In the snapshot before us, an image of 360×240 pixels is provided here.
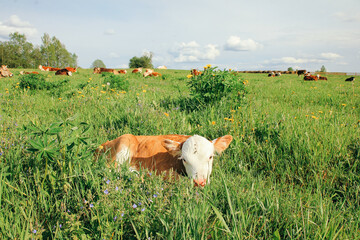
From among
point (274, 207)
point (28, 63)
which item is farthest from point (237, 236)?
point (28, 63)

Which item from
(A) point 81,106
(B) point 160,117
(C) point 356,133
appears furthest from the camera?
(A) point 81,106

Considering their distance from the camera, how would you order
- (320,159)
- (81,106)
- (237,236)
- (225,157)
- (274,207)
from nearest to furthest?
(237,236), (274,207), (320,159), (225,157), (81,106)

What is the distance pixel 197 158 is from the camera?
8.05 ft

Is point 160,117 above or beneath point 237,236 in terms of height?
above

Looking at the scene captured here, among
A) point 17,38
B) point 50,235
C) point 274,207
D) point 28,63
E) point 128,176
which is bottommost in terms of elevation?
point 50,235

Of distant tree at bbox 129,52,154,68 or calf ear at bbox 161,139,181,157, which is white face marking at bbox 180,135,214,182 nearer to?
calf ear at bbox 161,139,181,157

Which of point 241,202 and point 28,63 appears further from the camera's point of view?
point 28,63

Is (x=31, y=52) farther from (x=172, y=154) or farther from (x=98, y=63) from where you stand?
(x=172, y=154)

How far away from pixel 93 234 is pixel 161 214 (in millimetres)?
545

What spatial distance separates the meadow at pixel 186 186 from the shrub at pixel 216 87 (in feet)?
0.81

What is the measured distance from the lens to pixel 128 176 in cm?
209

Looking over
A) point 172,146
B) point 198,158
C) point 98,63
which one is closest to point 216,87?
point 172,146

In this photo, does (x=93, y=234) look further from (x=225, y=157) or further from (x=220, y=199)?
(x=225, y=157)

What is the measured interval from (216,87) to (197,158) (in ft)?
9.57
